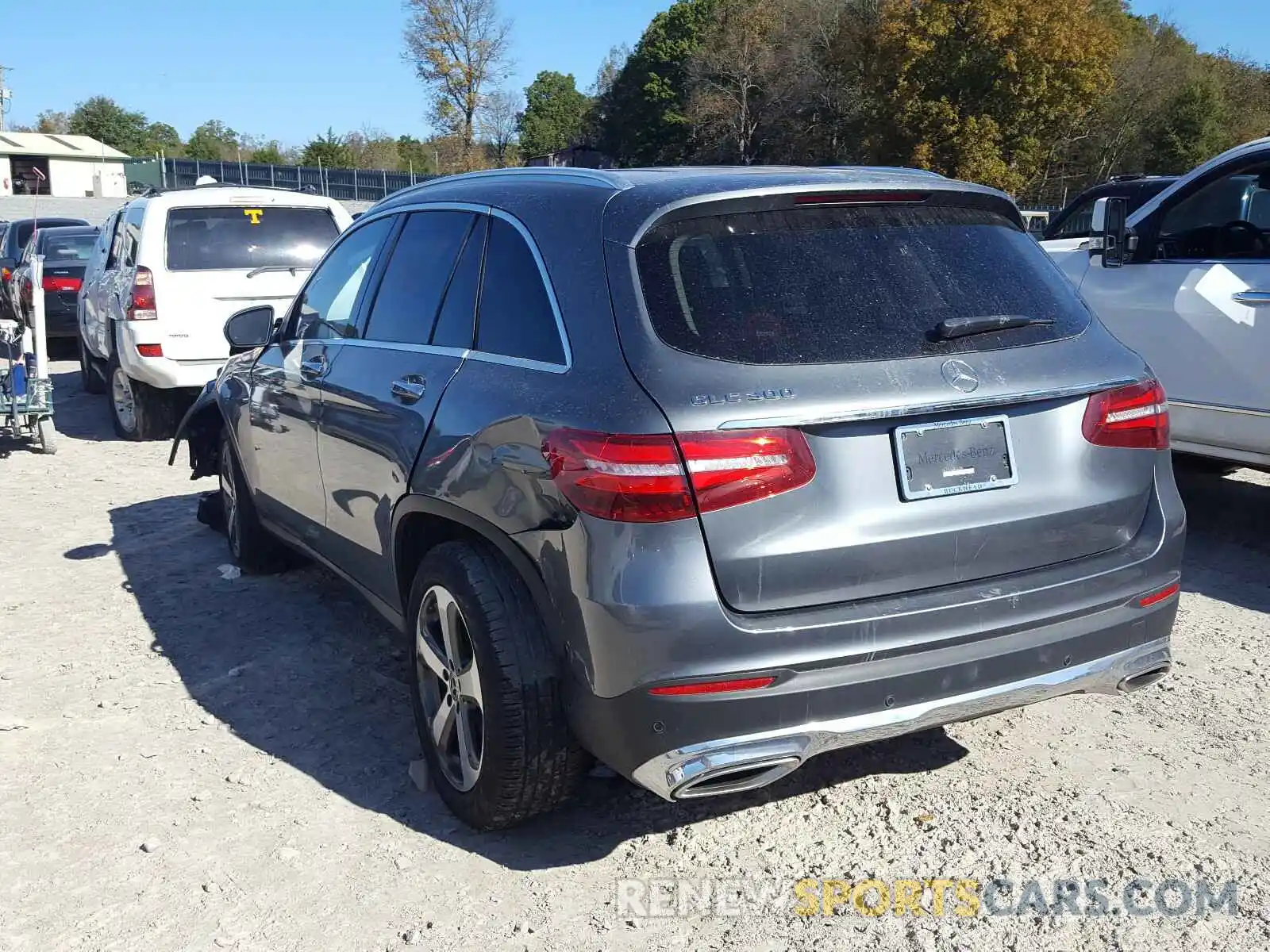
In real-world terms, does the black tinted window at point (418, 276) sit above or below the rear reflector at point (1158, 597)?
above

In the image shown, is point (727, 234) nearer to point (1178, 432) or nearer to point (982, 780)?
point (982, 780)

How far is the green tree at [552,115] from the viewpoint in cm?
8779

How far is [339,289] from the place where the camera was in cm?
465

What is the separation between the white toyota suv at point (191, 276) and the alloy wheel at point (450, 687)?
619cm

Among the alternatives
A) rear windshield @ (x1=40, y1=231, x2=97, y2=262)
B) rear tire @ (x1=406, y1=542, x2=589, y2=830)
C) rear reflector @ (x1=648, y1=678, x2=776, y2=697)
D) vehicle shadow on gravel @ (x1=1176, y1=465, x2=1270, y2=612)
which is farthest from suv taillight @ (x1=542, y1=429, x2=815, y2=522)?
rear windshield @ (x1=40, y1=231, x2=97, y2=262)

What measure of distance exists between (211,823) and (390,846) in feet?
1.87

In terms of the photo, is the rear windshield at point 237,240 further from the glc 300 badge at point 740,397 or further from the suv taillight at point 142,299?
the glc 300 badge at point 740,397

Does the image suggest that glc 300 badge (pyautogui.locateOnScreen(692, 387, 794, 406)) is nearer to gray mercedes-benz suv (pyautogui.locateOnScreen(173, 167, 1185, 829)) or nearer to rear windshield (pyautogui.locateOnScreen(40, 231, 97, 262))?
gray mercedes-benz suv (pyautogui.locateOnScreen(173, 167, 1185, 829))

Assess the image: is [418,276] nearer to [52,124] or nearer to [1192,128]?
[1192,128]

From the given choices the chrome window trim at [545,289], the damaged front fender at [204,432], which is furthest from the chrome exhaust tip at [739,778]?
the damaged front fender at [204,432]

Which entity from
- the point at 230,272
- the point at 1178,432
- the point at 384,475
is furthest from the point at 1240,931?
the point at 230,272

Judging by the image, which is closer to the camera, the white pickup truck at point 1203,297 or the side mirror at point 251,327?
the side mirror at point 251,327

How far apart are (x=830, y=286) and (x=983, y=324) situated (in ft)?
1.37

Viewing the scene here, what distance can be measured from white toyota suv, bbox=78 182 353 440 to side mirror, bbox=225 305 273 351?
394cm
